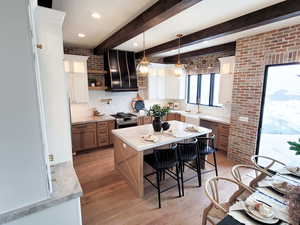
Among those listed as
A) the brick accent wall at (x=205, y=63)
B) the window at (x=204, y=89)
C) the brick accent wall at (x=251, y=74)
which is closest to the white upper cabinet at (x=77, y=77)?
the brick accent wall at (x=205, y=63)

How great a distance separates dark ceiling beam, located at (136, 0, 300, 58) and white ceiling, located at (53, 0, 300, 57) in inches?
3.1

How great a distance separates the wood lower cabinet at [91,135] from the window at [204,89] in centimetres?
305

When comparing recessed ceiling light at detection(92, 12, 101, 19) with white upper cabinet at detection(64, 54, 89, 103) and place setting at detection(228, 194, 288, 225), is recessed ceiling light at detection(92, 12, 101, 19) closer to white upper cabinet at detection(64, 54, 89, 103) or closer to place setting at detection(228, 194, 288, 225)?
white upper cabinet at detection(64, 54, 89, 103)

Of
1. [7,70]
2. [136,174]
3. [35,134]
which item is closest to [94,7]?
[7,70]

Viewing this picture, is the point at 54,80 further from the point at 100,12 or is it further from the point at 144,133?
the point at 144,133

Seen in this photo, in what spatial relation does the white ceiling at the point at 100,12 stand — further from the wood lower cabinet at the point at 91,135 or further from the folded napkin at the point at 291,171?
the folded napkin at the point at 291,171

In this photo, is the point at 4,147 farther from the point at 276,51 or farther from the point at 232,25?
the point at 276,51

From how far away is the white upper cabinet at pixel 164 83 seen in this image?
5676 millimetres

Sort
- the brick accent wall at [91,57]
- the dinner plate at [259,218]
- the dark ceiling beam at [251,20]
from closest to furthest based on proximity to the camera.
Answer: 1. the dinner plate at [259,218]
2. the dark ceiling beam at [251,20]
3. the brick accent wall at [91,57]

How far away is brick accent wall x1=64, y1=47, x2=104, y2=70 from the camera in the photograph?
4459 millimetres

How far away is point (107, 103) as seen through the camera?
17.1 ft

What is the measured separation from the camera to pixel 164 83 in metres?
6.04

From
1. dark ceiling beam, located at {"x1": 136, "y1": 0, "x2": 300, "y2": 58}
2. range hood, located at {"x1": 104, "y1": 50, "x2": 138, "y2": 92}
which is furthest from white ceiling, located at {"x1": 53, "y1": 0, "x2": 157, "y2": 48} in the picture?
dark ceiling beam, located at {"x1": 136, "y1": 0, "x2": 300, "y2": 58}

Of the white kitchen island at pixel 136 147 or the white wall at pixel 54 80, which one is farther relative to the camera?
the white kitchen island at pixel 136 147
